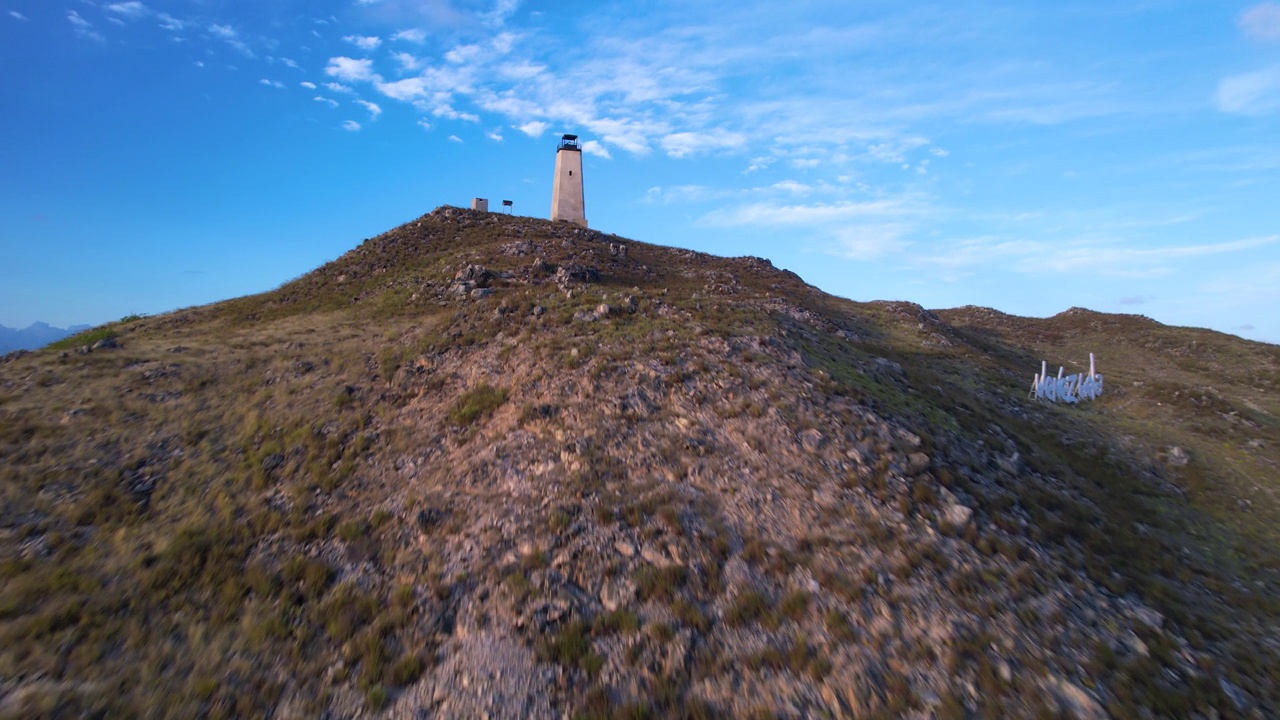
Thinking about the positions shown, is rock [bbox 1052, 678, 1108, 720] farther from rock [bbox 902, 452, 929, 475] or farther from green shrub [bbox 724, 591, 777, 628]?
rock [bbox 902, 452, 929, 475]

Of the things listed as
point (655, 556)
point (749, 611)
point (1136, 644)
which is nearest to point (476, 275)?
point (655, 556)

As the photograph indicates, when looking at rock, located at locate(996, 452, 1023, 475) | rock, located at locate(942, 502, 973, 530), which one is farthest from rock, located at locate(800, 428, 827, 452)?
rock, located at locate(996, 452, 1023, 475)

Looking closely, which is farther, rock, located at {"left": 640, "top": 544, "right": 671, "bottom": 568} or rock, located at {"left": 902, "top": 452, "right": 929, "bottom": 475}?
rock, located at {"left": 902, "top": 452, "right": 929, "bottom": 475}

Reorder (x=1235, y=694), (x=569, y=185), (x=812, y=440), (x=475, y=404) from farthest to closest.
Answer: (x=569, y=185)
(x=475, y=404)
(x=812, y=440)
(x=1235, y=694)

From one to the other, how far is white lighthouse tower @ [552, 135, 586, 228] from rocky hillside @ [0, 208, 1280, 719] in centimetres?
3423

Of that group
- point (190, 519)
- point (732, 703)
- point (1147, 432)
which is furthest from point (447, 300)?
point (1147, 432)

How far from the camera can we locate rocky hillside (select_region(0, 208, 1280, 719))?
31.4ft

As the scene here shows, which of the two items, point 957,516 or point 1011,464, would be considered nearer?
point 957,516

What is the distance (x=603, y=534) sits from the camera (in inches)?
509

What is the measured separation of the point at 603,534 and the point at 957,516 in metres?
9.08

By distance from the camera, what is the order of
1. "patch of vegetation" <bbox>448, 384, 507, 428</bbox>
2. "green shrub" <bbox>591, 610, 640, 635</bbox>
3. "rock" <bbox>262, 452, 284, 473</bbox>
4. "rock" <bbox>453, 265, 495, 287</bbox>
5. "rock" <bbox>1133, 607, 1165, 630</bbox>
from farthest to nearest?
"rock" <bbox>453, 265, 495, 287</bbox> → "patch of vegetation" <bbox>448, 384, 507, 428</bbox> → "rock" <bbox>262, 452, 284, 473</bbox> → "rock" <bbox>1133, 607, 1165, 630</bbox> → "green shrub" <bbox>591, 610, 640, 635</bbox>

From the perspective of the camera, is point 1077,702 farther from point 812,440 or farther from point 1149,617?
point 812,440

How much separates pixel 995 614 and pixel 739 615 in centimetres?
527

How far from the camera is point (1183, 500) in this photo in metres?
20.4
